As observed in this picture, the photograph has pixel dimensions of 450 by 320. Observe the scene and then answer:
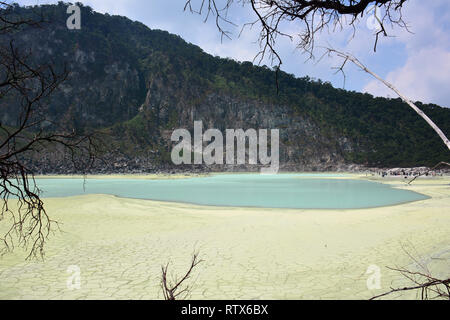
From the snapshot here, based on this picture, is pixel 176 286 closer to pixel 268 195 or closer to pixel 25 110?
pixel 25 110

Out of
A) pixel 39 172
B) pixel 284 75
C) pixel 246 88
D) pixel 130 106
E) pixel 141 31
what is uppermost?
pixel 141 31

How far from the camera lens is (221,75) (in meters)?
121

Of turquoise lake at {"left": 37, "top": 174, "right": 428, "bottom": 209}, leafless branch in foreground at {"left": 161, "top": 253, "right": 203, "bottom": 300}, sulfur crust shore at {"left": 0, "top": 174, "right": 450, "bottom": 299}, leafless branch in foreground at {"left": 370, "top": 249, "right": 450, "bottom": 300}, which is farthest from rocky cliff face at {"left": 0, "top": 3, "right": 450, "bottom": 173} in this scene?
leafless branch in foreground at {"left": 370, "top": 249, "right": 450, "bottom": 300}

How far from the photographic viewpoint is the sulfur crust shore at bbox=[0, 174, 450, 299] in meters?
4.97

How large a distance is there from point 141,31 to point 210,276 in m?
162

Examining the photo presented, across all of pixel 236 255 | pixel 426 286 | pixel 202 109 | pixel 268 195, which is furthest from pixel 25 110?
pixel 202 109

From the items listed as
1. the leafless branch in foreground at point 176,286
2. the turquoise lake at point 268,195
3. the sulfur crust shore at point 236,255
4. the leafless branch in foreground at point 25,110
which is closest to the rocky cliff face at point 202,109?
the turquoise lake at point 268,195

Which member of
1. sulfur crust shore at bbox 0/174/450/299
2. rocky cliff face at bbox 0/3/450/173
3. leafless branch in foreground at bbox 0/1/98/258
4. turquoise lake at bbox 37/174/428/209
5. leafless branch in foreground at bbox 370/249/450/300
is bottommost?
turquoise lake at bbox 37/174/428/209

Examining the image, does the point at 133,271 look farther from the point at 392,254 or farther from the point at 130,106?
the point at 130,106

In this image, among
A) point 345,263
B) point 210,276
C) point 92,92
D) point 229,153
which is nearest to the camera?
point 210,276

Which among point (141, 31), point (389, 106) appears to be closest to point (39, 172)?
point (141, 31)

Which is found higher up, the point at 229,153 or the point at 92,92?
the point at 92,92

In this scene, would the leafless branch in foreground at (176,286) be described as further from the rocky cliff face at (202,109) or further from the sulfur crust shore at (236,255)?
the rocky cliff face at (202,109)

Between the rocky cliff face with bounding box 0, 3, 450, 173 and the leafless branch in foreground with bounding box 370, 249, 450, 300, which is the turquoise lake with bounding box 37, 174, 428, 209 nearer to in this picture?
the leafless branch in foreground with bounding box 370, 249, 450, 300
